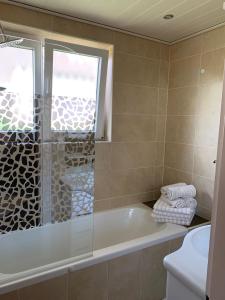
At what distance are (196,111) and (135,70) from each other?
0.79m

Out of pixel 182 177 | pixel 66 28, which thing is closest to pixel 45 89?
pixel 66 28

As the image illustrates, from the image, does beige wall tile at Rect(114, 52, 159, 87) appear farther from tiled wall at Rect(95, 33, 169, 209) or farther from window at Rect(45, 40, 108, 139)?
window at Rect(45, 40, 108, 139)

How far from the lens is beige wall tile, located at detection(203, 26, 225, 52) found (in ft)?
7.45

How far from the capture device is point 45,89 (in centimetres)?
192

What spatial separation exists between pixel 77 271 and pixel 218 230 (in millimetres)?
1374

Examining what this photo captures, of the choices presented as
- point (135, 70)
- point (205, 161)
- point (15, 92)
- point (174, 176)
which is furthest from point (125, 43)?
point (174, 176)

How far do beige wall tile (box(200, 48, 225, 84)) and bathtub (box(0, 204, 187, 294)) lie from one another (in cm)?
147

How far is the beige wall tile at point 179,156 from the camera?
8.66ft

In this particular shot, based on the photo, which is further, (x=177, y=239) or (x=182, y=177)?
(x=182, y=177)

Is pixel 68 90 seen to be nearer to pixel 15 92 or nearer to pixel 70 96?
pixel 70 96

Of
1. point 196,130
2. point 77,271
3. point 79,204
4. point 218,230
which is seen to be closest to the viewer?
point 218,230

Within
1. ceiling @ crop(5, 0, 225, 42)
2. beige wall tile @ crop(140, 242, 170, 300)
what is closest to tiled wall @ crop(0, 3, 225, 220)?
ceiling @ crop(5, 0, 225, 42)

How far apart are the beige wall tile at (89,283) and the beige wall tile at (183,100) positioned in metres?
1.79

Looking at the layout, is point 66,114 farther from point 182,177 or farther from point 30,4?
point 182,177
